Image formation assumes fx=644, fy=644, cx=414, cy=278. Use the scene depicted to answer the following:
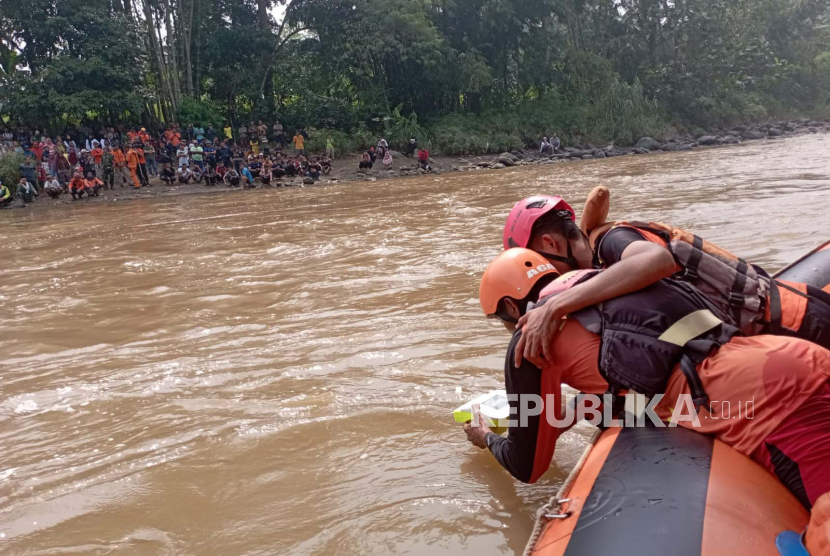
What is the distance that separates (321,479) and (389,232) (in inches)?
265

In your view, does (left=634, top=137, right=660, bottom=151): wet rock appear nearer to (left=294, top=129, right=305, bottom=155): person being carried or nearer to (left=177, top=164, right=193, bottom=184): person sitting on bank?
(left=294, top=129, right=305, bottom=155): person being carried

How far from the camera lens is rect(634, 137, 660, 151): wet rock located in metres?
26.6

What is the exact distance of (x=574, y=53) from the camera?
3097 centimetres

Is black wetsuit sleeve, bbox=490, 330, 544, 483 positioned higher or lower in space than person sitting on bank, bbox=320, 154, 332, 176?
lower

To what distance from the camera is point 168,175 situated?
19.5 metres

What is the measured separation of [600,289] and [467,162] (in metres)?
22.9

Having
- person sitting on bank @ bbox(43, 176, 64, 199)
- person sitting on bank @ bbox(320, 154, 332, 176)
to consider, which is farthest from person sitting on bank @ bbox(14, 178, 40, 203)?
person sitting on bank @ bbox(320, 154, 332, 176)

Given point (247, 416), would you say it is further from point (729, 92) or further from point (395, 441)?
point (729, 92)

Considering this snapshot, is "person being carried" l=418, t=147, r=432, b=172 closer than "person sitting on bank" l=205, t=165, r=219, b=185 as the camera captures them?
No

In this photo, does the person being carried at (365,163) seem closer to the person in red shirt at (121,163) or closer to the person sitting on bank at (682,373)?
the person in red shirt at (121,163)

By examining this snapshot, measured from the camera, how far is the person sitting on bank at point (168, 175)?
767 inches

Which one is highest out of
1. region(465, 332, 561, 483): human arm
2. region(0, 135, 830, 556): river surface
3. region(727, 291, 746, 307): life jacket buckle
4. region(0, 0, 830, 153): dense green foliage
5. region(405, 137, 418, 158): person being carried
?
region(0, 0, 830, 153): dense green foliage

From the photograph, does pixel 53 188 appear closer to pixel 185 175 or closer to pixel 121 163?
pixel 121 163

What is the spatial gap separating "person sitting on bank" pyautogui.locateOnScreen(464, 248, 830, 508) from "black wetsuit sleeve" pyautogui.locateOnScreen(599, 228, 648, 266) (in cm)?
11
